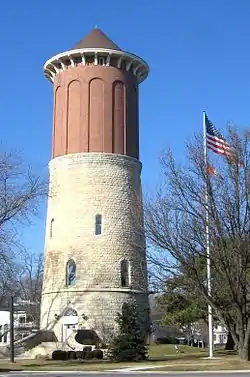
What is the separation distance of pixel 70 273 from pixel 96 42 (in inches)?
762

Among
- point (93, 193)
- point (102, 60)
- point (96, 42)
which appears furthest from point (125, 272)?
point (96, 42)

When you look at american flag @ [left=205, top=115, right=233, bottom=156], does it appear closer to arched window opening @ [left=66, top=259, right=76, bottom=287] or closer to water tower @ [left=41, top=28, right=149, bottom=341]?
water tower @ [left=41, top=28, right=149, bottom=341]

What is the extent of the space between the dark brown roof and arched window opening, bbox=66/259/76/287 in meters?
17.9

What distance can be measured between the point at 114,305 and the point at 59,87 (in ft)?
62.7

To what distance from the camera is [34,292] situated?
94375mm

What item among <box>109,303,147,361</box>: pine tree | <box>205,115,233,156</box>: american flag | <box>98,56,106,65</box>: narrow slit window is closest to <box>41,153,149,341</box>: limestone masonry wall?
<box>98,56,106,65</box>: narrow slit window

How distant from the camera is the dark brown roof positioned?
2280 inches

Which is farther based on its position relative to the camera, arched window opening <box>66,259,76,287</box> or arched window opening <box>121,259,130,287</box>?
arched window opening <box>121,259,130,287</box>

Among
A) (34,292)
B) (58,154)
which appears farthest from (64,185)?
(34,292)

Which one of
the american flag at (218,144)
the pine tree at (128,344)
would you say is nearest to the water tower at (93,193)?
the pine tree at (128,344)

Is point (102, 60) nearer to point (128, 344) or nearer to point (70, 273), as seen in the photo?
point (70, 273)

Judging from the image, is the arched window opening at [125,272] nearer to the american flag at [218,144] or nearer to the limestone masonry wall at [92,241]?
the limestone masonry wall at [92,241]

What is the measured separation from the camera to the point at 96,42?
5828 centimetres

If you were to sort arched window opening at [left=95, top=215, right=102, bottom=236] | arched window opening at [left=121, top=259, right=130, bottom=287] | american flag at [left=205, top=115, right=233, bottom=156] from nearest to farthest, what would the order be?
1. american flag at [left=205, top=115, right=233, bottom=156]
2. arched window opening at [left=95, top=215, right=102, bottom=236]
3. arched window opening at [left=121, top=259, right=130, bottom=287]
